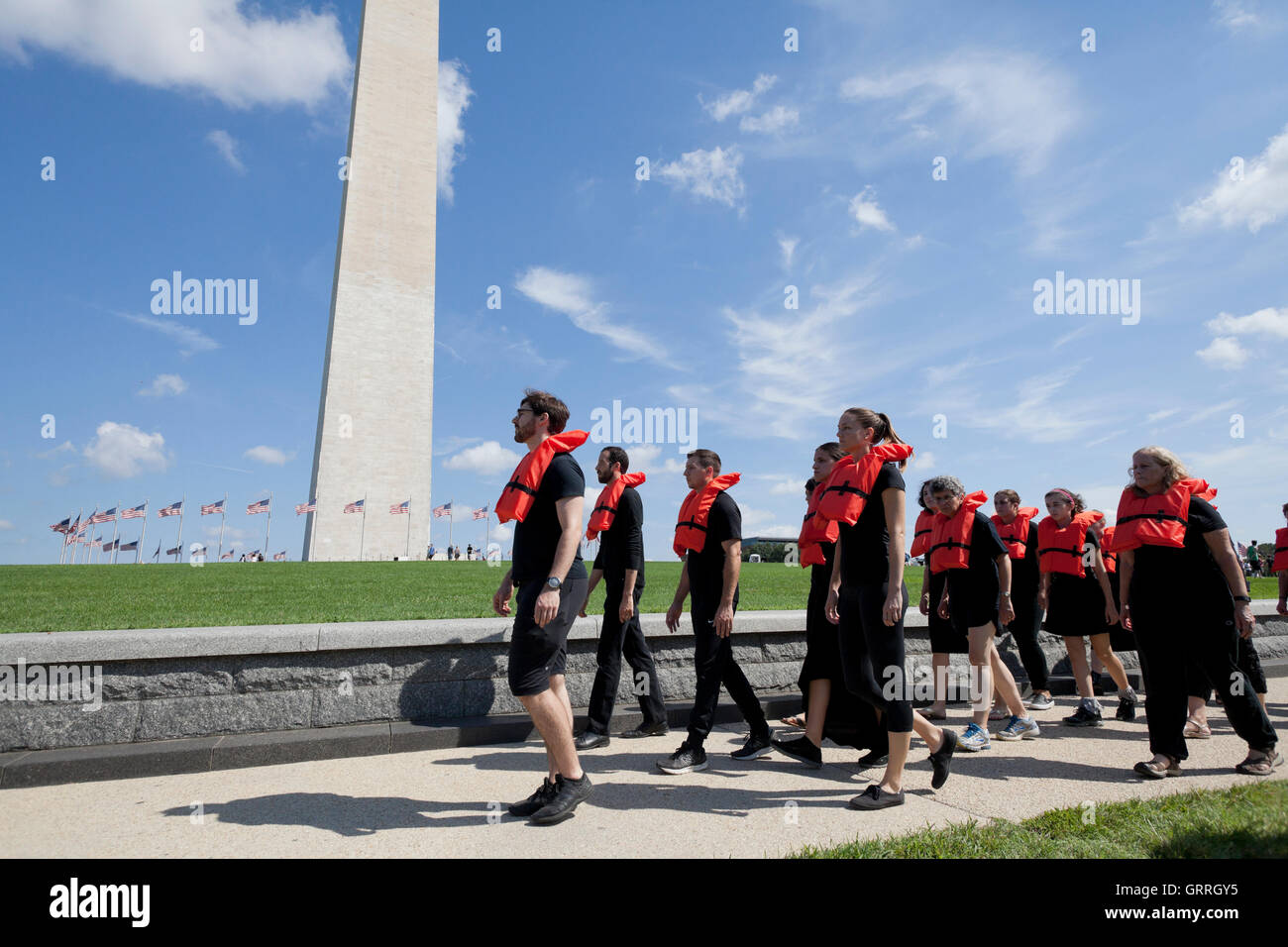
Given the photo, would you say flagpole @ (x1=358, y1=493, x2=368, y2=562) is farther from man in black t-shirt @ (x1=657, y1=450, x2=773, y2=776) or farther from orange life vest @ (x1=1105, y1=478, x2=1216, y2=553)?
orange life vest @ (x1=1105, y1=478, x2=1216, y2=553)

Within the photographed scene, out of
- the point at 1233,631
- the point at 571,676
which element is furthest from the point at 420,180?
the point at 1233,631

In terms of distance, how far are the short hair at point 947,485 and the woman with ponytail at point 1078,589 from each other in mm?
1372

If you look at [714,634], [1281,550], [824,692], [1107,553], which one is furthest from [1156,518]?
[1281,550]

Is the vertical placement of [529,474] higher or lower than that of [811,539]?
higher

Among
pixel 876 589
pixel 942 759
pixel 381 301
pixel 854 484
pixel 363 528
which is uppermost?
pixel 381 301

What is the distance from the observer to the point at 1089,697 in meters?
5.98

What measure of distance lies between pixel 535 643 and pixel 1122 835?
2646 mm

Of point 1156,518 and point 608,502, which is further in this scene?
point 608,502

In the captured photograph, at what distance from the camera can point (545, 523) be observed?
3771 mm

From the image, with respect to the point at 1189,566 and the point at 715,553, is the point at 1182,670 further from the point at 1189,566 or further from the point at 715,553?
the point at 715,553

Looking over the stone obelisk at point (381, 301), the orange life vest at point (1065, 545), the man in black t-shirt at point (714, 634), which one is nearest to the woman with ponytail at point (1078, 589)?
the orange life vest at point (1065, 545)

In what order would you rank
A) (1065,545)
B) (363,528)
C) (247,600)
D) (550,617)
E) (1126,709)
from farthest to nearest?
1. (363,528)
2. (247,600)
3. (1065,545)
4. (1126,709)
5. (550,617)

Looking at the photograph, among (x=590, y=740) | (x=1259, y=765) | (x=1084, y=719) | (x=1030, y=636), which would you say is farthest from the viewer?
(x=1030, y=636)
